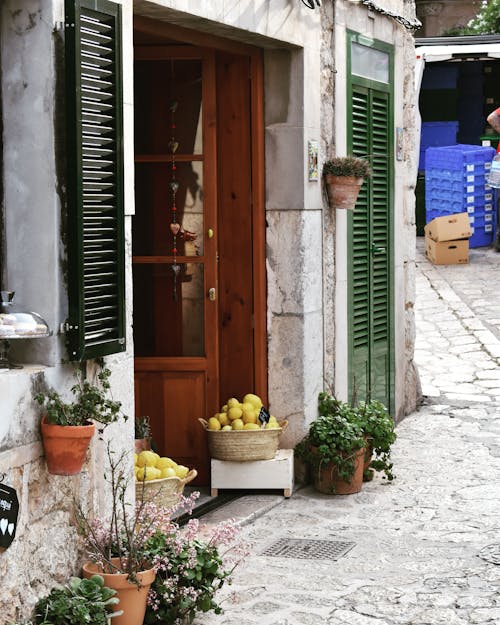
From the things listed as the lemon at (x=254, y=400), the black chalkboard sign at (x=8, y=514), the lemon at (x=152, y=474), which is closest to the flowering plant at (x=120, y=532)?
the black chalkboard sign at (x=8, y=514)

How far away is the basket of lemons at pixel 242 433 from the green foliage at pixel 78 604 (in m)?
2.69

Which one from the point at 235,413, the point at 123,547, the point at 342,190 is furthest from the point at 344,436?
the point at 123,547

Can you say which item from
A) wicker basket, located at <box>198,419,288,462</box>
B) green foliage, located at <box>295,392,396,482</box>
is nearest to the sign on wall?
wicker basket, located at <box>198,419,288,462</box>

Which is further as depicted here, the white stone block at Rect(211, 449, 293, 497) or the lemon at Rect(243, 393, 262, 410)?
the lemon at Rect(243, 393, 262, 410)

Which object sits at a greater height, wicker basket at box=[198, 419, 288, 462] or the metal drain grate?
wicker basket at box=[198, 419, 288, 462]

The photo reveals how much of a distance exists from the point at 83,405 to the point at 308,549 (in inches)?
84.2

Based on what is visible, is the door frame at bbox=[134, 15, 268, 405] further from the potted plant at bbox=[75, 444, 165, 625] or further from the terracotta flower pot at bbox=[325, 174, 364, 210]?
the potted plant at bbox=[75, 444, 165, 625]

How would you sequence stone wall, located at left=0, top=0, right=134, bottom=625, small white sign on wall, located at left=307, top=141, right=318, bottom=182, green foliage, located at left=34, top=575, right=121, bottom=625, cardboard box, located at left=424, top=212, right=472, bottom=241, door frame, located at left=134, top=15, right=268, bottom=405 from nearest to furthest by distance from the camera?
green foliage, located at left=34, top=575, right=121, bottom=625
stone wall, located at left=0, top=0, right=134, bottom=625
door frame, located at left=134, top=15, right=268, bottom=405
small white sign on wall, located at left=307, top=141, right=318, bottom=182
cardboard box, located at left=424, top=212, right=472, bottom=241

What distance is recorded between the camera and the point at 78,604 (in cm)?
461

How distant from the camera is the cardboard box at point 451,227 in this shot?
1750 cm

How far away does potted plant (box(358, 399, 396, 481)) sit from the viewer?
8.05m

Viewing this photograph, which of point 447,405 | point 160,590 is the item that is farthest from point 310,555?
point 447,405

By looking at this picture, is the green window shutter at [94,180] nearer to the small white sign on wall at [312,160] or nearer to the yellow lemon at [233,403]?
the yellow lemon at [233,403]

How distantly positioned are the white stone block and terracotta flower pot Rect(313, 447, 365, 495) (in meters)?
0.28
